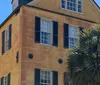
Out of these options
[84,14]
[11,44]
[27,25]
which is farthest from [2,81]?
[84,14]

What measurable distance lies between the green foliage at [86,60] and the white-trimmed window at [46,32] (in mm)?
6240

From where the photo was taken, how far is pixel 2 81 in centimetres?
3512

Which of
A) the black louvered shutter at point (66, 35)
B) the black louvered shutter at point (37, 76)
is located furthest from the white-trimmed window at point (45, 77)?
the black louvered shutter at point (66, 35)

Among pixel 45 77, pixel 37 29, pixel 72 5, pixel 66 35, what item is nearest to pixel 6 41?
pixel 37 29

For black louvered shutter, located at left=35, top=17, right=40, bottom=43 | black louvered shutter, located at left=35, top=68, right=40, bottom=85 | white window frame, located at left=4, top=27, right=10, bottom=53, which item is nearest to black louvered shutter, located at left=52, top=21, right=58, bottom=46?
black louvered shutter, located at left=35, top=17, right=40, bottom=43

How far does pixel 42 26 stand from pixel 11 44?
2958 millimetres

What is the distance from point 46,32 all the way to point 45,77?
3.52 meters

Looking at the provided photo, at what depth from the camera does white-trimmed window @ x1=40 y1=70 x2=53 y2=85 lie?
1275 inches

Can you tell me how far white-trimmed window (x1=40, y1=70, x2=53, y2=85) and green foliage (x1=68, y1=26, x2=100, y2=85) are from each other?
5.70 meters

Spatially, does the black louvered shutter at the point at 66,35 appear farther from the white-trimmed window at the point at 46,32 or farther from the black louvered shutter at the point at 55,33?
the white-trimmed window at the point at 46,32

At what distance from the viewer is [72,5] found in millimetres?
36375

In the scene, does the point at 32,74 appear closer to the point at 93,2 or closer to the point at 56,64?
the point at 56,64

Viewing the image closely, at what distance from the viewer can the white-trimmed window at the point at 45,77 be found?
106 ft

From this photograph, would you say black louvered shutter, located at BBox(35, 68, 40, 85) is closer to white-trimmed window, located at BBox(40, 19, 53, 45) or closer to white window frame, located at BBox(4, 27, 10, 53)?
white-trimmed window, located at BBox(40, 19, 53, 45)
